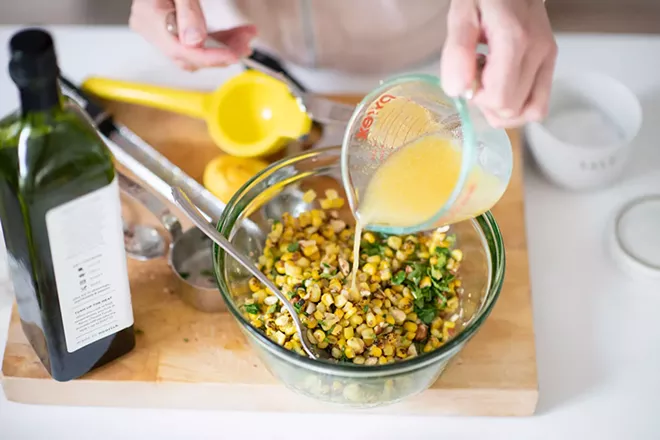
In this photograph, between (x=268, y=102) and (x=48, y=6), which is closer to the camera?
(x=268, y=102)

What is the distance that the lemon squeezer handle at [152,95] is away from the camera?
145 centimetres

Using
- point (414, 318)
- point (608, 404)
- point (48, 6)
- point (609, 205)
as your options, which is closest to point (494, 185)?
point (414, 318)

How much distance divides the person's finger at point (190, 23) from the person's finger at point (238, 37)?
98 mm

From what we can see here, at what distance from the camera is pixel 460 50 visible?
954 millimetres

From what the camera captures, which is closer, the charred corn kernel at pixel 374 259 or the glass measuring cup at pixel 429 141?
the glass measuring cup at pixel 429 141

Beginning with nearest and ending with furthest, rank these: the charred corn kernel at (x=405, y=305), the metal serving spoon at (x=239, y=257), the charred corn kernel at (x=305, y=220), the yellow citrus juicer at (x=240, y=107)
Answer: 1. the metal serving spoon at (x=239, y=257)
2. the charred corn kernel at (x=405, y=305)
3. the charred corn kernel at (x=305, y=220)
4. the yellow citrus juicer at (x=240, y=107)

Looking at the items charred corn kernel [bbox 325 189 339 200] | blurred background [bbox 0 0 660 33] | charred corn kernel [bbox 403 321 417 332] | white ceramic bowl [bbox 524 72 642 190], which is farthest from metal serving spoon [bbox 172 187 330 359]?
blurred background [bbox 0 0 660 33]

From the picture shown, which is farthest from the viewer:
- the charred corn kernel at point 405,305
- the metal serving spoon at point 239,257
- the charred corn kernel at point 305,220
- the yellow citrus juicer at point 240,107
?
the yellow citrus juicer at point 240,107

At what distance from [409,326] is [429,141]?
0.26m

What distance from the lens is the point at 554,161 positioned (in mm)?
1374

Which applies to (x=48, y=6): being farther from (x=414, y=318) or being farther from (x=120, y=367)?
(x=414, y=318)

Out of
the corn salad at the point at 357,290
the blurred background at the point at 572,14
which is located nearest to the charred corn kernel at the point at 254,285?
the corn salad at the point at 357,290

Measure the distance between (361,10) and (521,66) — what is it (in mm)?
554

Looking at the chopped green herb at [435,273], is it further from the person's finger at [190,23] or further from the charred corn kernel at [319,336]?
the person's finger at [190,23]
